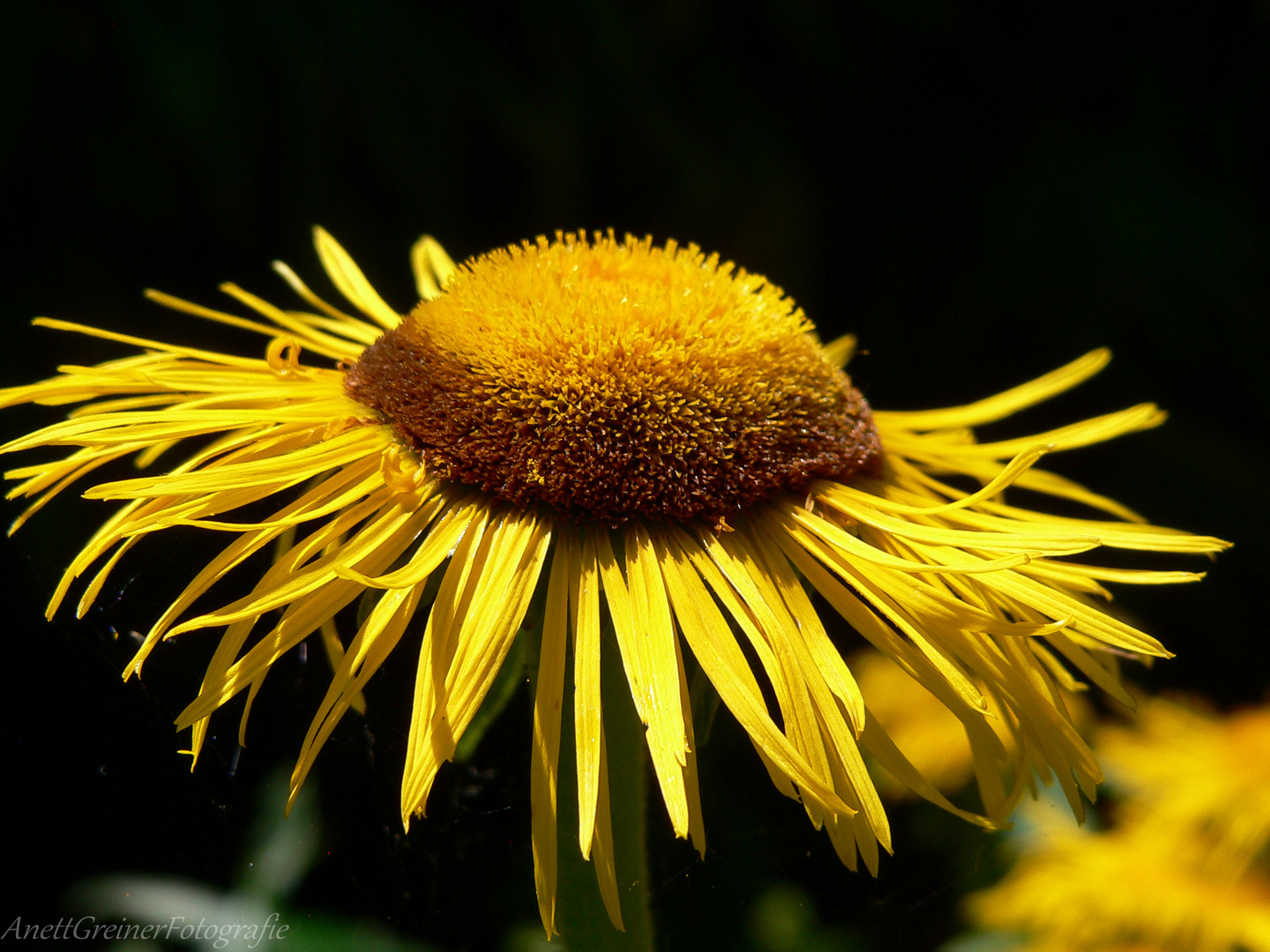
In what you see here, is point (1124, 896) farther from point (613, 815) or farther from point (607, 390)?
point (607, 390)

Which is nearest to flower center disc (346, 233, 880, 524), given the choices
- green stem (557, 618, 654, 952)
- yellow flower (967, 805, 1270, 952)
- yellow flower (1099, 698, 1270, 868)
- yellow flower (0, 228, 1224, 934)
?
yellow flower (0, 228, 1224, 934)

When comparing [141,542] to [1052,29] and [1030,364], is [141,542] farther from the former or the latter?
[1052,29]

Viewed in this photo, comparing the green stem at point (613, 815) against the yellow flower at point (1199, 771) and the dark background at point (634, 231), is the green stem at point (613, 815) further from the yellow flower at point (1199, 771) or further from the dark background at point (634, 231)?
the yellow flower at point (1199, 771)

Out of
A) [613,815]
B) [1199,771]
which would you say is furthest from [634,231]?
[613,815]

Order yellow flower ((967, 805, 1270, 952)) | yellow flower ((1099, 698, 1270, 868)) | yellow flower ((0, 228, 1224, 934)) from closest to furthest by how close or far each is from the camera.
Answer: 1. yellow flower ((0, 228, 1224, 934))
2. yellow flower ((967, 805, 1270, 952))
3. yellow flower ((1099, 698, 1270, 868))

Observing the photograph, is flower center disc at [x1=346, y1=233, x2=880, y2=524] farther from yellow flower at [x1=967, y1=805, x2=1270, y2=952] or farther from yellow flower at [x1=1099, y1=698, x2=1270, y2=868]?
yellow flower at [x1=1099, y1=698, x2=1270, y2=868]

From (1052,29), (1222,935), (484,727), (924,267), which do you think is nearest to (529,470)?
(484,727)

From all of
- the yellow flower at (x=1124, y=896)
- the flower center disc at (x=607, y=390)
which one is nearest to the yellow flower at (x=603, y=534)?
the flower center disc at (x=607, y=390)
